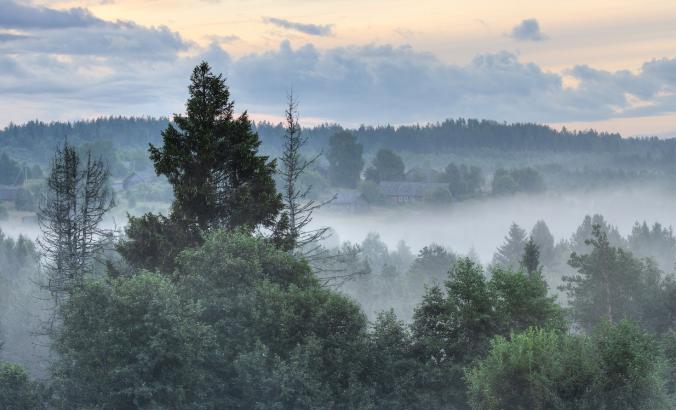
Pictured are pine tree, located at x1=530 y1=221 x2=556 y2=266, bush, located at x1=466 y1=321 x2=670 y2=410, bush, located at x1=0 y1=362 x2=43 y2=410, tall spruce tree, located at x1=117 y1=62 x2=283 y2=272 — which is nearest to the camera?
bush, located at x1=466 y1=321 x2=670 y2=410

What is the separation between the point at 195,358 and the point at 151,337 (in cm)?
254

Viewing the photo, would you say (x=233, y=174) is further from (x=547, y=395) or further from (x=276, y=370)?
(x=547, y=395)

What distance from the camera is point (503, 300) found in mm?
46625

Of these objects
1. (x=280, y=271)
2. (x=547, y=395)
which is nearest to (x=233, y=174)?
(x=280, y=271)

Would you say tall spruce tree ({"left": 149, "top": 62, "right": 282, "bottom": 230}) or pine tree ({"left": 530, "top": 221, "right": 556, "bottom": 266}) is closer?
tall spruce tree ({"left": 149, "top": 62, "right": 282, "bottom": 230})

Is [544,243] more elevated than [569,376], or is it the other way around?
[569,376]

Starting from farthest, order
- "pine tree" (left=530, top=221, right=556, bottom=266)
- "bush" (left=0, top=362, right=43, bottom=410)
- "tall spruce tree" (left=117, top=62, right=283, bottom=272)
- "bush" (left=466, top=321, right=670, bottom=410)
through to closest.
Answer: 1. "pine tree" (left=530, top=221, right=556, bottom=266)
2. "tall spruce tree" (left=117, top=62, right=283, bottom=272)
3. "bush" (left=0, top=362, right=43, bottom=410)
4. "bush" (left=466, top=321, right=670, bottom=410)

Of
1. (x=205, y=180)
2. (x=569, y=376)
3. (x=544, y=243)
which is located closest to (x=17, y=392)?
(x=205, y=180)

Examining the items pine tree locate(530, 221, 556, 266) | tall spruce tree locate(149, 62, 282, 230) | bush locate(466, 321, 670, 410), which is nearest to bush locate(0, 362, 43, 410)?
tall spruce tree locate(149, 62, 282, 230)

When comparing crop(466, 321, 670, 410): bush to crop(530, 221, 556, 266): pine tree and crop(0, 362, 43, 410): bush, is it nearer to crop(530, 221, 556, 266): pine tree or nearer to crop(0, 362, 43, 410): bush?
crop(0, 362, 43, 410): bush

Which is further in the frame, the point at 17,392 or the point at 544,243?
the point at 544,243

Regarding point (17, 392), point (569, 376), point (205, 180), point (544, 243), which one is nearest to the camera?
point (569, 376)

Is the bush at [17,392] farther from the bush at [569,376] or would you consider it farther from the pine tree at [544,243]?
the pine tree at [544,243]

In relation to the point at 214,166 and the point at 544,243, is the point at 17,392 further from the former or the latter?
the point at 544,243
